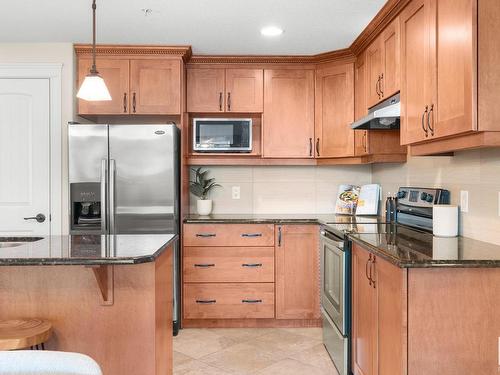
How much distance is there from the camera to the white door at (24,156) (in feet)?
12.0

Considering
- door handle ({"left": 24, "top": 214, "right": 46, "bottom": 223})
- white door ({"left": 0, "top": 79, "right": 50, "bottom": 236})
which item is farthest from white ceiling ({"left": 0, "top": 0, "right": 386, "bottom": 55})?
door handle ({"left": 24, "top": 214, "right": 46, "bottom": 223})

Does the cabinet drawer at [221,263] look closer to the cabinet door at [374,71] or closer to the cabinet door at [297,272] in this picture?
the cabinet door at [297,272]

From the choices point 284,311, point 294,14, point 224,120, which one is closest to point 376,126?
point 294,14

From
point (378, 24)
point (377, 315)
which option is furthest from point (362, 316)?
point (378, 24)

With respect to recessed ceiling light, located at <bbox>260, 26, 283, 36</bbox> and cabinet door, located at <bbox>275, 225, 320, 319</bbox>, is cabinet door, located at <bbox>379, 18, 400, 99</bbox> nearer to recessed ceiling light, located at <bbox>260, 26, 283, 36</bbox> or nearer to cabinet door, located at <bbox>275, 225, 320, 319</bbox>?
recessed ceiling light, located at <bbox>260, 26, 283, 36</bbox>

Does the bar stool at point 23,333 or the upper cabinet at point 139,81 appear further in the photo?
the upper cabinet at point 139,81

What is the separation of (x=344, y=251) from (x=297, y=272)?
113 cm

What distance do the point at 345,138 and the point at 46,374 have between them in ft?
10.5

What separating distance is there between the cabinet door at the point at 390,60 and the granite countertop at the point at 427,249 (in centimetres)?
95

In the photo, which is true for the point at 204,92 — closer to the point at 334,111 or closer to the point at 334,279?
the point at 334,111

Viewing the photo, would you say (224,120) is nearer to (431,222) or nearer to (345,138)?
(345,138)

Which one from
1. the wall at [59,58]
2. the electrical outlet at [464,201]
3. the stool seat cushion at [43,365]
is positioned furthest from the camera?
the wall at [59,58]

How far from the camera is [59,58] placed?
3625mm

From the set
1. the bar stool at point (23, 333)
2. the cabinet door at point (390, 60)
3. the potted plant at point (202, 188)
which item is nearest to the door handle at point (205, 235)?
the potted plant at point (202, 188)
